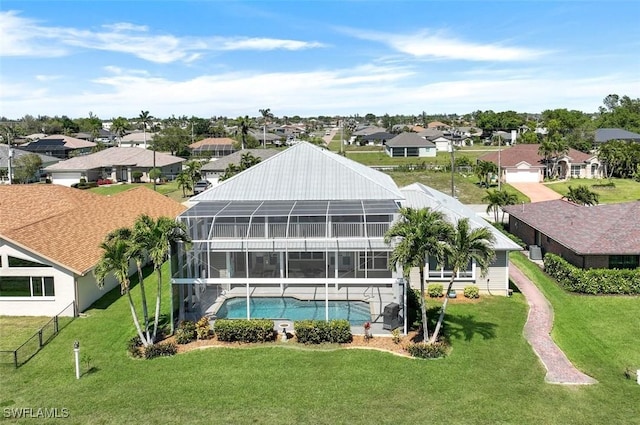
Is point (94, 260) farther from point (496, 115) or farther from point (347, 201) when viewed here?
point (496, 115)

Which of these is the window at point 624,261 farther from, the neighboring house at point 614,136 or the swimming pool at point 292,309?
the neighboring house at point 614,136

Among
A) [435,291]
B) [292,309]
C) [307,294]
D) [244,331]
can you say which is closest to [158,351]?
[244,331]

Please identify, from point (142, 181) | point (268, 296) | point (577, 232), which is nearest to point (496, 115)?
point (142, 181)

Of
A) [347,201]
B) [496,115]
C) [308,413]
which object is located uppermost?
[496,115]

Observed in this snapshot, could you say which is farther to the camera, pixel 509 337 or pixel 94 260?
pixel 94 260

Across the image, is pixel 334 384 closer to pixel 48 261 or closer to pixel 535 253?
pixel 48 261

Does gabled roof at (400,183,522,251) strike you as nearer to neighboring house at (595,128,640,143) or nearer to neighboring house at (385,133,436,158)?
neighboring house at (385,133,436,158)

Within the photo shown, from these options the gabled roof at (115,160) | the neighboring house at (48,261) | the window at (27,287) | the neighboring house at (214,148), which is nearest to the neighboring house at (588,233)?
the neighboring house at (48,261)
